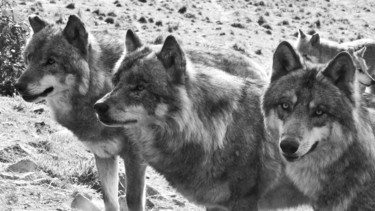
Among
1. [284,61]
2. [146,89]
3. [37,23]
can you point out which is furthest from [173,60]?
[37,23]

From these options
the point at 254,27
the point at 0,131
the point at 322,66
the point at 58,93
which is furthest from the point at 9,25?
the point at 254,27

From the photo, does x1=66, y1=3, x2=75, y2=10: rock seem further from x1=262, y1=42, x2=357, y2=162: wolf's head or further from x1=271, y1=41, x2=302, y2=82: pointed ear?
x1=262, y1=42, x2=357, y2=162: wolf's head

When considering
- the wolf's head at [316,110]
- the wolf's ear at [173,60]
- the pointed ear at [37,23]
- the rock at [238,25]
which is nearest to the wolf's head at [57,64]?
the pointed ear at [37,23]

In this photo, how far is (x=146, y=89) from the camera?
4910 millimetres

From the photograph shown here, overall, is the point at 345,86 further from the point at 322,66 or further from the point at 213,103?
the point at 213,103

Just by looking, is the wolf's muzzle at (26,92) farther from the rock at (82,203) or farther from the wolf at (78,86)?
the rock at (82,203)

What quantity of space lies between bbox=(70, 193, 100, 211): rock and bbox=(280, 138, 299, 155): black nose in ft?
8.46

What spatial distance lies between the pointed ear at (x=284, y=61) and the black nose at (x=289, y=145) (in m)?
0.78

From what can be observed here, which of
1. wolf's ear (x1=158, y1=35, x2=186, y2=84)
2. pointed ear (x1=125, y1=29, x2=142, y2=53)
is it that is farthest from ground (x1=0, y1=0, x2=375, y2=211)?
wolf's ear (x1=158, y1=35, x2=186, y2=84)

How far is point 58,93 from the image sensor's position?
5930mm

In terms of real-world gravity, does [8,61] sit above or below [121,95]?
below

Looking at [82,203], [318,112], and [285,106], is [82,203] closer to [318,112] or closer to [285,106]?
[285,106]

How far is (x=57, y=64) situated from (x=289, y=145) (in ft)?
8.60

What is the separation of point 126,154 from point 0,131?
2.65 metres
